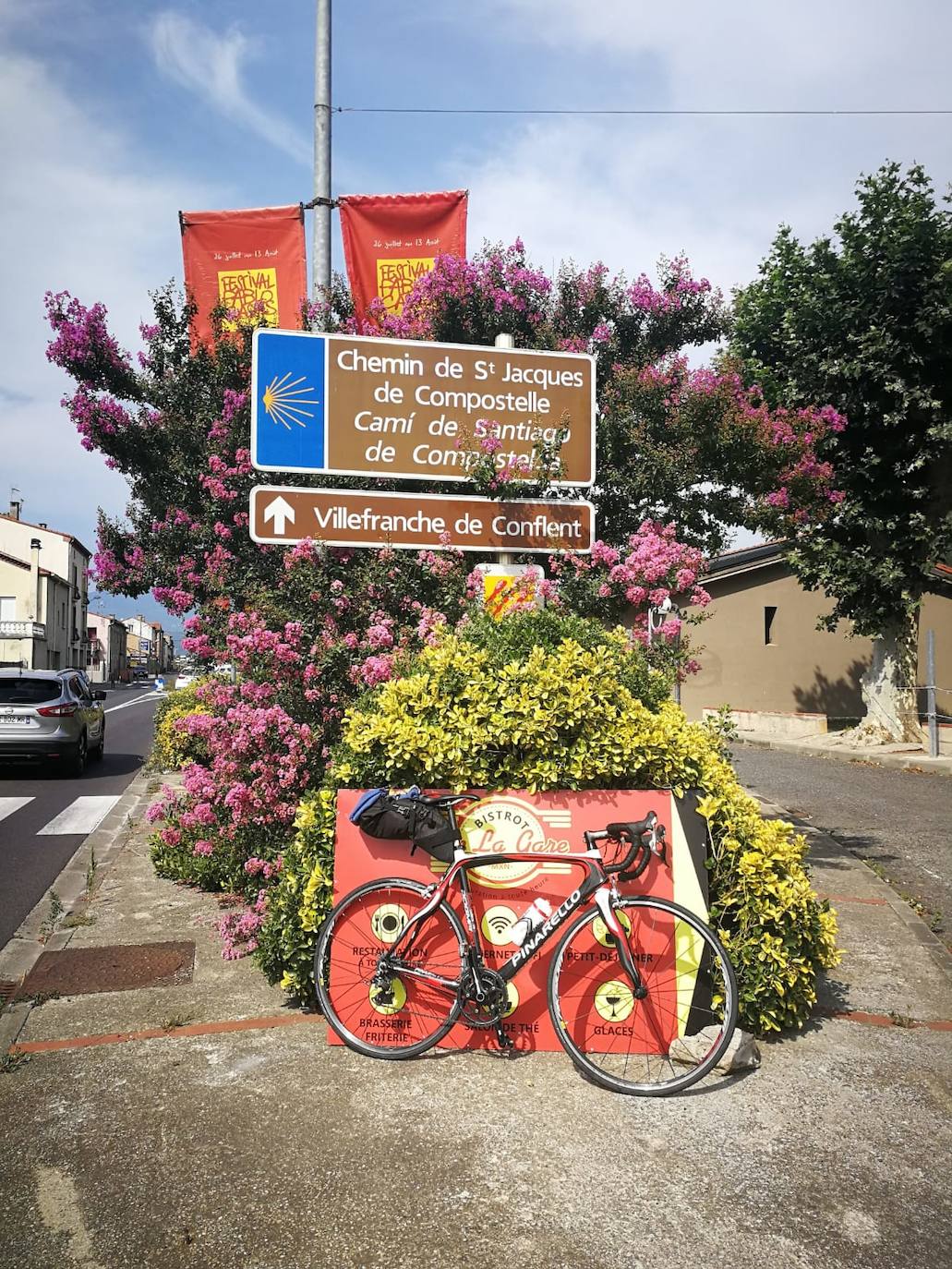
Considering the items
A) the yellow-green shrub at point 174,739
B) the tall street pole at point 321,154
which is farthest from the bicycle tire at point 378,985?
the yellow-green shrub at point 174,739

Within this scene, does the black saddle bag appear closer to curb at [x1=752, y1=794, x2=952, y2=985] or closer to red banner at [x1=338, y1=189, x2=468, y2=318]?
curb at [x1=752, y1=794, x2=952, y2=985]

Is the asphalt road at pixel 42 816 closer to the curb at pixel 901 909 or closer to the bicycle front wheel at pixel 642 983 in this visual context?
the bicycle front wheel at pixel 642 983

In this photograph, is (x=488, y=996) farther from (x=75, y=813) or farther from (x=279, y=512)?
(x=75, y=813)

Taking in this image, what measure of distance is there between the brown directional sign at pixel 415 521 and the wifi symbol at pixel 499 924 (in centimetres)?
252

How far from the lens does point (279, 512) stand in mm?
5895

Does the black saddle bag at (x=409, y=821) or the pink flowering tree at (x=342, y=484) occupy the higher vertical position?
the pink flowering tree at (x=342, y=484)

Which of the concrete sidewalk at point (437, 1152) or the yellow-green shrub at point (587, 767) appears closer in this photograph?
the concrete sidewalk at point (437, 1152)

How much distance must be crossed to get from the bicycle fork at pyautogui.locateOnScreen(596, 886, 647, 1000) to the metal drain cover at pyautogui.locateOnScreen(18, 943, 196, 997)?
248 centimetres

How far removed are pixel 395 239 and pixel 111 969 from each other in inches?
324

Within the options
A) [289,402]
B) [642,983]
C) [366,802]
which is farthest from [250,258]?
[642,983]

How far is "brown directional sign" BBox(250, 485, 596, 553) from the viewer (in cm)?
590

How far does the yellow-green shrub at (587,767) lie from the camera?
4469 millimetres

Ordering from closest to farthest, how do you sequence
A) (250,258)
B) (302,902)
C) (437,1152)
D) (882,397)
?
(437,1152)
(302,902)
(250,258)
(882,397)

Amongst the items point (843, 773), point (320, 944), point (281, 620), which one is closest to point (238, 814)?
point (281, 620)
